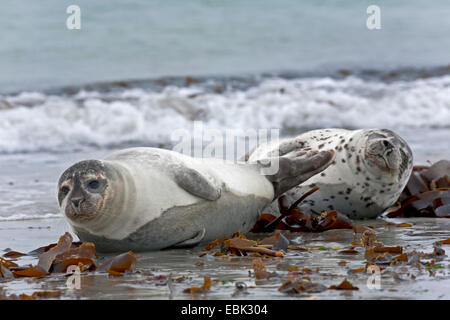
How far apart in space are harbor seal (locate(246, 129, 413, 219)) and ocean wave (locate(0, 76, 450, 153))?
244 inches

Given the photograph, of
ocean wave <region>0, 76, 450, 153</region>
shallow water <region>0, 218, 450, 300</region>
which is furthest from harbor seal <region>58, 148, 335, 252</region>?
ocean wave <region>0, 76, 450, 153</region>

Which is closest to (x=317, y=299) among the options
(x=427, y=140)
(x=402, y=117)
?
(x=427, y=140)

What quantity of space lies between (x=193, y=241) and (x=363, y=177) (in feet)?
5.91

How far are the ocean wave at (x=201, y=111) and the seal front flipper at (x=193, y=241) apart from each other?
698cm

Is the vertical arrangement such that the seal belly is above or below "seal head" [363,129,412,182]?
below

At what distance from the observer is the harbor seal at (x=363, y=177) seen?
18.5 ft

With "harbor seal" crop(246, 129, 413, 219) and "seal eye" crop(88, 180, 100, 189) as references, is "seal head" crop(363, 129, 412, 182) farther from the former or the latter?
"seal eye" crop(88, 180, 100, 189)

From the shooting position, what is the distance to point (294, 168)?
5109 mm

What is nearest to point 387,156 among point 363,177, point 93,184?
point 363,177

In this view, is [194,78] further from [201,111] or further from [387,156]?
[387,156]

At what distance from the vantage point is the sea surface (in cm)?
1100

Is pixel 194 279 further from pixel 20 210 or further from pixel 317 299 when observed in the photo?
pixel 20 210

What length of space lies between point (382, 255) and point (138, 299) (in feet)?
4.67

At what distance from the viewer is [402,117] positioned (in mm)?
13570
